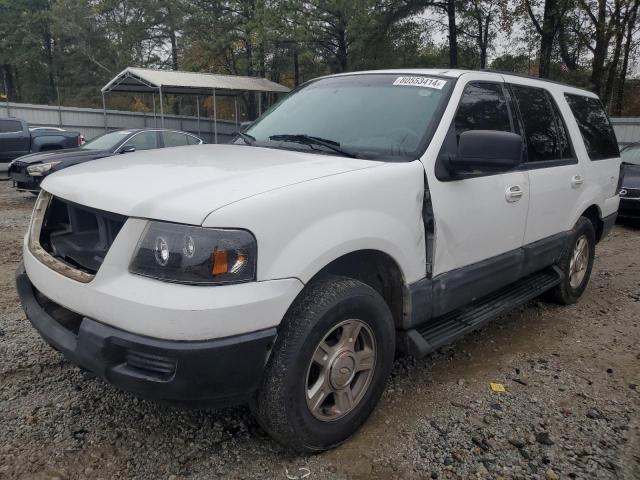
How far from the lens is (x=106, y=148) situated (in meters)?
10.0

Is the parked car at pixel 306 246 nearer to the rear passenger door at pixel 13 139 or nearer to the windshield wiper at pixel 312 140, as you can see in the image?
the windshield wiper at pixel 312 140

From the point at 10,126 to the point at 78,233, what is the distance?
13.3 metres

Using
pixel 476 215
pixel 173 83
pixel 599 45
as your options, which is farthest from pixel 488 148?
pixel 599 45

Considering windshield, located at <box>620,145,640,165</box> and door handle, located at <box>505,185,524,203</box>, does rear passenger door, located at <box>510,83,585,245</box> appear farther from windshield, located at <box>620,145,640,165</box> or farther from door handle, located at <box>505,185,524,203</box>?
windshield, located at <box>620,145,640,165</box>

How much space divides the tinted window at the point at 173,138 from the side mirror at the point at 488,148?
9.38 metres

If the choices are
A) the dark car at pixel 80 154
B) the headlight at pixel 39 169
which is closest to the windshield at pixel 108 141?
the dark car at pixel 80 154

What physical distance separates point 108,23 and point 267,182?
39.4 meters

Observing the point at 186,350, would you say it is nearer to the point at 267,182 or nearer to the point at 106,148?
the point at 267,182

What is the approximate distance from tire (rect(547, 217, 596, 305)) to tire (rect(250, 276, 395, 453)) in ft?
8.10

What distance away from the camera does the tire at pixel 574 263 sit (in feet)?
14.2

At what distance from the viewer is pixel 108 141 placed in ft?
34.0

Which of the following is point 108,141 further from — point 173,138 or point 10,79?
point 10,79

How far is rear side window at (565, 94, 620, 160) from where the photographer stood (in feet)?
14.5

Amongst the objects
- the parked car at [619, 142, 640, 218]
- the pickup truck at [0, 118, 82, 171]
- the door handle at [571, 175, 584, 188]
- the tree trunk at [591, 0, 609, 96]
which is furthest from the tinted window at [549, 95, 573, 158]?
the tree trunk at [591, 0, 609, 96]
